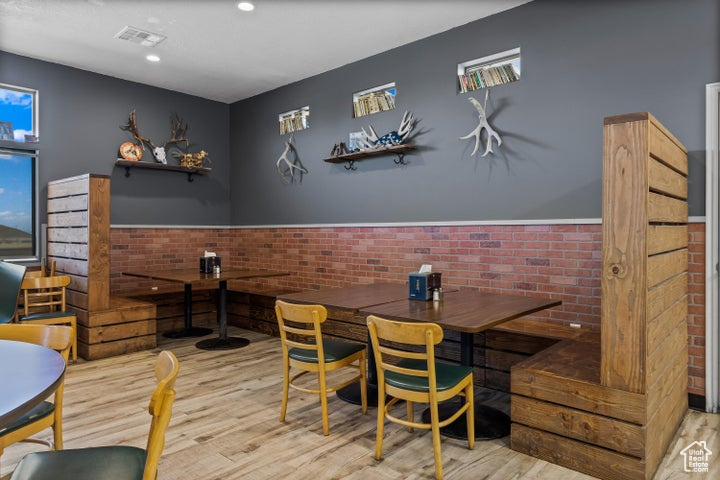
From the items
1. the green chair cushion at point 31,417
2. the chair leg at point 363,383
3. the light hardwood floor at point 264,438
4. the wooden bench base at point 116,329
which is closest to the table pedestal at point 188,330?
the wooden bench base at point 116,329

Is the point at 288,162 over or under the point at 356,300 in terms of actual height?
over

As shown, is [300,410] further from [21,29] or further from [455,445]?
[21,29]

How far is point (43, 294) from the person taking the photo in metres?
4.70

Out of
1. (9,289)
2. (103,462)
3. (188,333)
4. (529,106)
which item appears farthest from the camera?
(188,333)

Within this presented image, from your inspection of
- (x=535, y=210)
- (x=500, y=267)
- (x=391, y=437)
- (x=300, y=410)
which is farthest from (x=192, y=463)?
(x=535, y=210)

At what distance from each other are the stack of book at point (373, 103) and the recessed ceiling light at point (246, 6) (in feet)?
5.30

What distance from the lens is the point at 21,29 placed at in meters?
4.54

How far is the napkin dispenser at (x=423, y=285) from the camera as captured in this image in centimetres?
330

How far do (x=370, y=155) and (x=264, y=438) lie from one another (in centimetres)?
321

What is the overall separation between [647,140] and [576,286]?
178 cm

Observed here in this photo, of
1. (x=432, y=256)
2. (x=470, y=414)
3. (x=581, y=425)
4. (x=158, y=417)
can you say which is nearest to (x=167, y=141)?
(x=432, y=256)

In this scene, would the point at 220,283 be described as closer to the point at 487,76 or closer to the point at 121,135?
the point at 121,135

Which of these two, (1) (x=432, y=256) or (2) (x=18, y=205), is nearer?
(1) (x=432, y=256)

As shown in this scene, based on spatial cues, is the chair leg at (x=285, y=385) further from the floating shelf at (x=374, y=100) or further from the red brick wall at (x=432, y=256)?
the floating shelf at (x=374, y=100)
